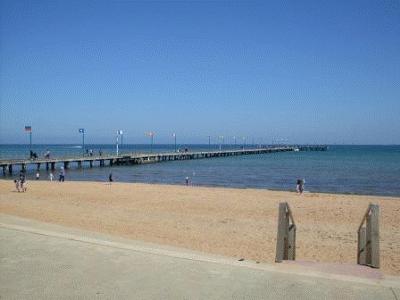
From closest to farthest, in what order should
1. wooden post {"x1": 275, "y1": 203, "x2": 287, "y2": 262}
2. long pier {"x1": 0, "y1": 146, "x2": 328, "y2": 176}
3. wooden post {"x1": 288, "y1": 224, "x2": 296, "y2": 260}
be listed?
wooden post {"x1": 275, "y1": 203, "x2": 287, "y2": 262}, wooden post {"x1": 288, "y1": 224, "x2": 296, "y2": 260}, long pier {"x1": 0, "y1": 146, "x2": 328, "y2": 176}

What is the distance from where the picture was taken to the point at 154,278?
5160mm

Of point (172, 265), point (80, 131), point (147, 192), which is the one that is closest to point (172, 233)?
point (172, 265)

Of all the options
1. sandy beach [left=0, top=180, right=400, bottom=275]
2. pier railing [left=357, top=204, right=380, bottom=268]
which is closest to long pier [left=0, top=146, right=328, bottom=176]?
sandy beach [left=0, top=180, right=400, bottom=275]

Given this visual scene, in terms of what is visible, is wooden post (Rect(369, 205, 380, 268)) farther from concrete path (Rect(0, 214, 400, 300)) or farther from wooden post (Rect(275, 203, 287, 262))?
wooden post (Rect(275, 203, 287, 262))

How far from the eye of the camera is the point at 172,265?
5.66 m

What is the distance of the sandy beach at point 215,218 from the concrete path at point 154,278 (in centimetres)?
Answer: 422

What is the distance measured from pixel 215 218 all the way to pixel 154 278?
35.5ft

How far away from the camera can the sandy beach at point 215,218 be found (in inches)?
435

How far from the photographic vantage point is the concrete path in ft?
15.4

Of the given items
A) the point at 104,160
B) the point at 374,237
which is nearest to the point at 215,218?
the point at 374,237

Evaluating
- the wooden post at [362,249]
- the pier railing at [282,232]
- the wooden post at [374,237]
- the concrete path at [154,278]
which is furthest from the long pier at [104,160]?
the wooden post at [374,237]

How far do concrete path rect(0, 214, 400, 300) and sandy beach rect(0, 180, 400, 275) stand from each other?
13.8 ft

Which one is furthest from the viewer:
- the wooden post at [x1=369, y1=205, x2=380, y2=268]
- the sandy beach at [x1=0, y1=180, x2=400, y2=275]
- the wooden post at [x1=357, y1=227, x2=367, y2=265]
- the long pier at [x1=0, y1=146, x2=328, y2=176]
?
the long pier at [x1=0, y1=146, x2=328, y2=176]

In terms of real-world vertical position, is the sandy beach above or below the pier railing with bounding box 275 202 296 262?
below
